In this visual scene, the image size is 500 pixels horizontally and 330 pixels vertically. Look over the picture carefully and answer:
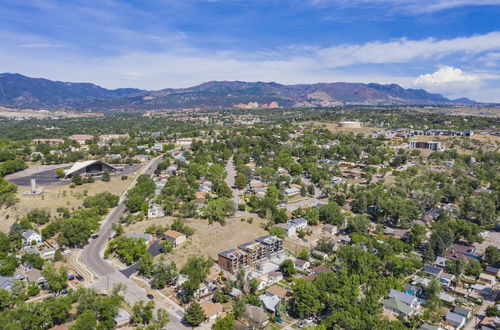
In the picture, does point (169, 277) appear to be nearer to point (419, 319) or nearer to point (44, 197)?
point (419, 319)

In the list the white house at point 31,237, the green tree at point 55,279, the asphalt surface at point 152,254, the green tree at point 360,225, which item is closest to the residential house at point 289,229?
the green tree at point 360,225

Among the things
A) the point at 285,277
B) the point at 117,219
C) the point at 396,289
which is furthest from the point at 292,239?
the point at 117,219

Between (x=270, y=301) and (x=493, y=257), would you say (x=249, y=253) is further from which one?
(x=493, y=257)

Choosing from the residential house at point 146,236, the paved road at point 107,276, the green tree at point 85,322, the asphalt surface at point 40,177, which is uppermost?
the green tree at point 85,322

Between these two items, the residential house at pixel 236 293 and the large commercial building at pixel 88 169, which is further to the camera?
the large commercial building at pixel 88 169

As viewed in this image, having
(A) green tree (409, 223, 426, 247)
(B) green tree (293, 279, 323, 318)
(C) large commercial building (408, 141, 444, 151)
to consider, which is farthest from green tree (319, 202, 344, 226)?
(C) large commercial building (408, 141, 444, 151)

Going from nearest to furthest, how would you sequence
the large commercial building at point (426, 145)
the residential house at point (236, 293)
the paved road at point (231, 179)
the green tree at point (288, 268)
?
the residential house at point (236, 293), the green tree at point (288, 268), the paved road at point (231, 179), the large commercial building at point (426, 145)

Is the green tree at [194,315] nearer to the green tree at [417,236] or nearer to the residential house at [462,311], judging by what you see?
the residential house at [462,311]
